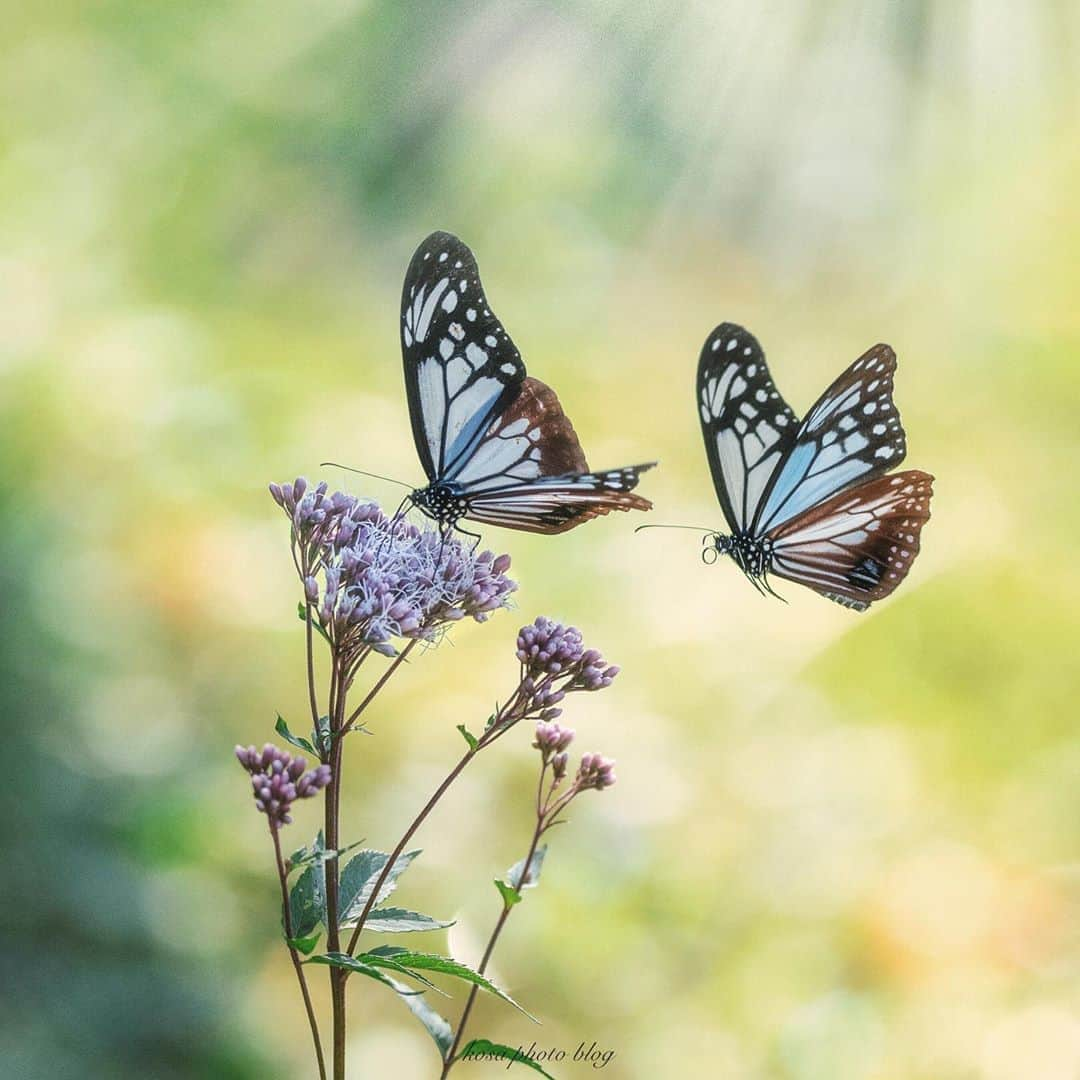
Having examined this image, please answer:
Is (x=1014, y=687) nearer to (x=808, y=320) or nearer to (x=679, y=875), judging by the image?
(x=679, y=875)

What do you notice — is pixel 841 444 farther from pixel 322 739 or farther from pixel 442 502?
pixel 322 739

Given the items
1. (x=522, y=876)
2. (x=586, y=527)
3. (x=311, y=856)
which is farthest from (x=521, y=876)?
(x=586, y=527)

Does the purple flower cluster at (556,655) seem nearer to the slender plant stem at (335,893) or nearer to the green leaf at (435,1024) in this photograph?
the slender plant stem at (335,893)

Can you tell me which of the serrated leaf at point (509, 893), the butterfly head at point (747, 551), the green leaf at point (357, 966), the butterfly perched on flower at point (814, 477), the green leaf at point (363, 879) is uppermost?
the butterfly perched on flower at point (814, 477)

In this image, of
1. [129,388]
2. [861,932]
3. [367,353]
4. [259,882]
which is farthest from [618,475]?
[367,353]

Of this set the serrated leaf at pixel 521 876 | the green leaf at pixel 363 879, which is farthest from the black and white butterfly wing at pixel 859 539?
the green leaf at pixel 363 879
